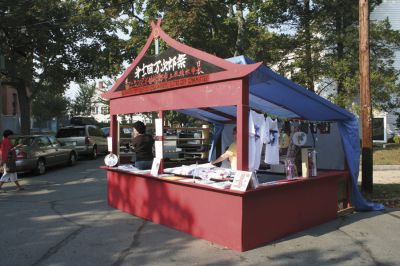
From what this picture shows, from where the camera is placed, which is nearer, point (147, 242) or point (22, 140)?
point (147, 242)

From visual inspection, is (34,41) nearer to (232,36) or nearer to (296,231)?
(232,36)

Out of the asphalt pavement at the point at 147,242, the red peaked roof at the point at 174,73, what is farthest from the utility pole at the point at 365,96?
the red peaked roof at the point at 174,73

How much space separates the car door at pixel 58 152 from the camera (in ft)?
57.4

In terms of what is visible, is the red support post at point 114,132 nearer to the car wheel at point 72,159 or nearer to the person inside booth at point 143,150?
the person inside booth at point 143,150

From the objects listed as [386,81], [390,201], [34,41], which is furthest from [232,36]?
[390,201]

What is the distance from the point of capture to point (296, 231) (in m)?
7.15

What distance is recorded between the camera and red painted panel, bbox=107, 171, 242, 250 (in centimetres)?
624

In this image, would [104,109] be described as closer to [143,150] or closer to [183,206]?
[143,150]

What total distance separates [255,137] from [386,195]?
5.41 meters

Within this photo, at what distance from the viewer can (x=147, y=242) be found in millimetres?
6676

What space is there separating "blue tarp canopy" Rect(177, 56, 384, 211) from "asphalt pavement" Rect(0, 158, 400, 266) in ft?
3.14

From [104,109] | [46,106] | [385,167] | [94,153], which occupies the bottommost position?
[385,167]

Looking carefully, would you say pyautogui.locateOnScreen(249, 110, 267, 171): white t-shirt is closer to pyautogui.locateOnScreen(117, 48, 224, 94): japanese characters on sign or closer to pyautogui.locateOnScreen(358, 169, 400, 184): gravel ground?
pyautogui.locateOnScreen(117, 48, 224, 94): japanese characters on sign

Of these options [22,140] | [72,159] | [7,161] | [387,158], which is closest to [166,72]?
[7,161]
